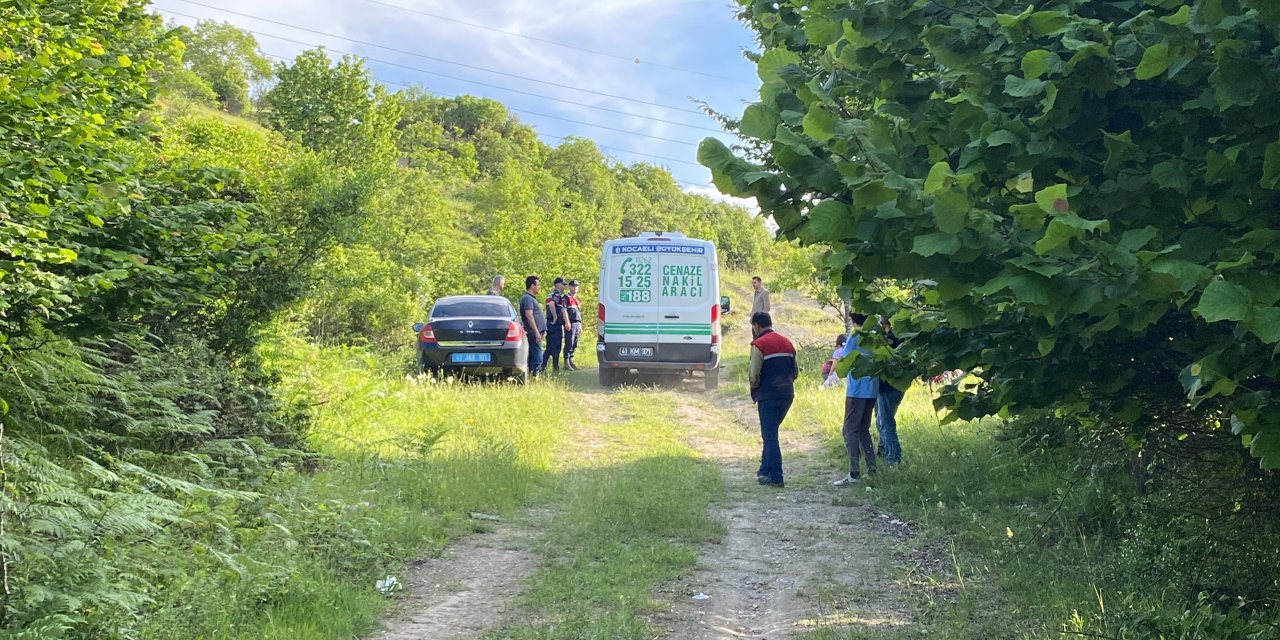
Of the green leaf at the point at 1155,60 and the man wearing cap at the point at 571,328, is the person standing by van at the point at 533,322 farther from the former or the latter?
the green leaf at the point at 1155,60

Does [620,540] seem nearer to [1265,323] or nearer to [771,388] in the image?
[771,388]

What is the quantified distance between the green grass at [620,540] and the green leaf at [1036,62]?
11.3ft

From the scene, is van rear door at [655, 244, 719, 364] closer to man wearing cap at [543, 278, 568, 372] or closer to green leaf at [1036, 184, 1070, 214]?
man wearing cap at [543, 278, 568, 372]

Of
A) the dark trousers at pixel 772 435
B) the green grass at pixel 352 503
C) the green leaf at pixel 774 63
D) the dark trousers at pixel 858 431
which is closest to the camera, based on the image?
the green leaf at pixel 774 63

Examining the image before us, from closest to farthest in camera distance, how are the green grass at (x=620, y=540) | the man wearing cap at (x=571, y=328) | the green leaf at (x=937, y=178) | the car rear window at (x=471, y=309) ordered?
the green leaf at (x=937, y=178) → the green grass at (x=620, y=540) → the car rear window at (x=471, y=309) → the man wearing cap at (x=571, y=328)

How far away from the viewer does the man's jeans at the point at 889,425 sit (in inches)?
363

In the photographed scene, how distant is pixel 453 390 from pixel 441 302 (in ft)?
10.1

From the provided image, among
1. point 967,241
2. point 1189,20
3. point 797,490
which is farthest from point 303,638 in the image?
point 797,490

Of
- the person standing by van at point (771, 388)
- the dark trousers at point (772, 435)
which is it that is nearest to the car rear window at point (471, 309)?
the person standing by van at point (771, 388)

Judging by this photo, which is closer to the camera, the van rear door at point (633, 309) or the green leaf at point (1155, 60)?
the green leaf at point (1155, 60)

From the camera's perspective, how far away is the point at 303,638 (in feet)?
15.3

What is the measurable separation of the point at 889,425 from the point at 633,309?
8257mm

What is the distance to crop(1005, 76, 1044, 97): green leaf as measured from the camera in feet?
9.21

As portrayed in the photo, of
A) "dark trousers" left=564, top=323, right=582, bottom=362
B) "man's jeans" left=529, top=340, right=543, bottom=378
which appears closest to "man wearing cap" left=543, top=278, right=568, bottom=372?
"dark trousers" left=564, top=323, right=582, bottom=362
